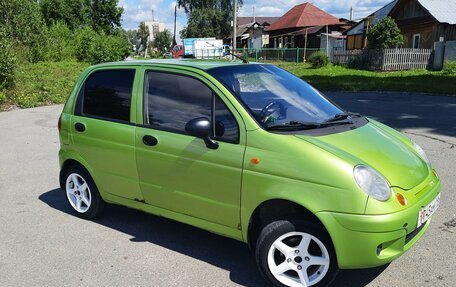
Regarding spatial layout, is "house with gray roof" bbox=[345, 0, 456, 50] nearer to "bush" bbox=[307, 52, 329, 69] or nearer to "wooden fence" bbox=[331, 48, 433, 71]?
"wooden fence" bbox=[331, 48, 433, 71]

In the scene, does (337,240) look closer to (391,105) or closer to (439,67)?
(391,105)

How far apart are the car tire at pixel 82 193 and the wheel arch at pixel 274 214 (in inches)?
79.4

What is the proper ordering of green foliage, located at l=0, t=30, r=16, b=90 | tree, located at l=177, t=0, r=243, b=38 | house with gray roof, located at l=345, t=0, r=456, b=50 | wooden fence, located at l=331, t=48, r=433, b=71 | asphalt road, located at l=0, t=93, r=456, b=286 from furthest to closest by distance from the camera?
tree, located at l=177, t=0, r=243, b=38, house with gray roof, located at l=345, t=0, r=456, b=50, wooden fence, located at l=331, t=48, r=433, b=71, green foliage, located at l=0, t=30, r=16, b=90, asphalt road, located at l=0, t=93, r=456, b=286

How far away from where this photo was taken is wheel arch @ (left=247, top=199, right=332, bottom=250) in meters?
3.10

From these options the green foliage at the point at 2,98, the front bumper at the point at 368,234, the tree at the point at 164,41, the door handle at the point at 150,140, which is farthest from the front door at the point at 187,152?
the tree at the point at 164,41

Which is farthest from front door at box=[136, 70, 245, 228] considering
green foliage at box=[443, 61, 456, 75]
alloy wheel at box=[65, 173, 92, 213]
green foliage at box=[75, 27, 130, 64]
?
green foliage at box=[75, 27, 130, 64]

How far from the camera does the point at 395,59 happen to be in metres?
25.5

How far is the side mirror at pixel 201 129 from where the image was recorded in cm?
329

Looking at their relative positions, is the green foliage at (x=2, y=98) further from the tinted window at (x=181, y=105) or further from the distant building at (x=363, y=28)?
the distant building at (x=363, y=28)

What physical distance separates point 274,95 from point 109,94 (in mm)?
1732

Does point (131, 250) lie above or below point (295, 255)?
below

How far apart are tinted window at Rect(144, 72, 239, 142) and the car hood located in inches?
26.2

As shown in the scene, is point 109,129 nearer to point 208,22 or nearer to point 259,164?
point 259,164

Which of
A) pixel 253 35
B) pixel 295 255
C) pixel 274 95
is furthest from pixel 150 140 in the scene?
pixel 253 35
